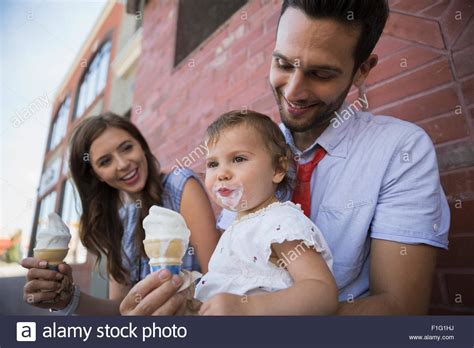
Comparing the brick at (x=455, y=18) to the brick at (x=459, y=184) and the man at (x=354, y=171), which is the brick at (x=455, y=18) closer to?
the man at (x=354, y=171)

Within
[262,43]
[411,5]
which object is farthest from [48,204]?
[411,5]

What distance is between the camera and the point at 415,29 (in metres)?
1.17

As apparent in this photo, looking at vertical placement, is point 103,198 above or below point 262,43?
below

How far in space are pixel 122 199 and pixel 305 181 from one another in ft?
2.47

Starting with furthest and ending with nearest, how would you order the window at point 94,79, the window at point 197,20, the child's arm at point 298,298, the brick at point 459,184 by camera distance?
the window at point 94,79 < the window at point 197,20 < the brick at point 459,184 < the child's arm at point 298,298

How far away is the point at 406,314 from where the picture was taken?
0.82 m

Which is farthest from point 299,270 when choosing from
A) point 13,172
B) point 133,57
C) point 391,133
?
point 133,57

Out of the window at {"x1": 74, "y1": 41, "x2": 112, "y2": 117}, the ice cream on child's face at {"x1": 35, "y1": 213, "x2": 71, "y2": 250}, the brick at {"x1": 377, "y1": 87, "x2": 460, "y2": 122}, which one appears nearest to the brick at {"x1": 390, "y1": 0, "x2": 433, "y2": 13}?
the brick at {"x1": 377, "y1": 87, "x2": 460, "y2": 122}

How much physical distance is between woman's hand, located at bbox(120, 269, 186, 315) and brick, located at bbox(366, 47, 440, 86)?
2.86ft

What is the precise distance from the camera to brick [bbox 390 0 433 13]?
1.16 m

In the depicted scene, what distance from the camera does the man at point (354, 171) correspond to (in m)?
0.82

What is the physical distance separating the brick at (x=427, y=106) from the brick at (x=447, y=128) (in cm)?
2

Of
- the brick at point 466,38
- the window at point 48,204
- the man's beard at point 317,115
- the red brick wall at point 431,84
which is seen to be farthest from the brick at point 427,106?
the window at point 48,204

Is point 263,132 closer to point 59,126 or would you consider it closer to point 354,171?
point 354,171
